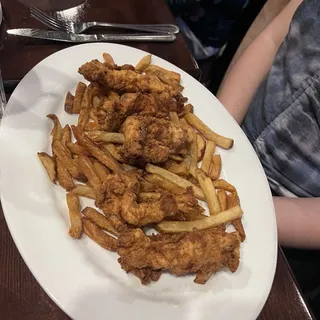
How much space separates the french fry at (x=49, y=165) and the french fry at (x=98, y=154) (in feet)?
0.34

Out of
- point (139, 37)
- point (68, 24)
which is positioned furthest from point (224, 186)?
point (68, 24)

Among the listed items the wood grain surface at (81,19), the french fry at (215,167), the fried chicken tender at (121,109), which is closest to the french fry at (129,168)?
the fried chicken tender at (121,109)

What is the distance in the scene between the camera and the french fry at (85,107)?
1.23 meters

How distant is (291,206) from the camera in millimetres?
1414

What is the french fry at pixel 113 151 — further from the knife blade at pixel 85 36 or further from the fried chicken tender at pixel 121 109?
the knife blade at pixel 85 36

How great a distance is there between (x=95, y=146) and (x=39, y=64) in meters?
0.30

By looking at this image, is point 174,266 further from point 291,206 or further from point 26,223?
point 291,206

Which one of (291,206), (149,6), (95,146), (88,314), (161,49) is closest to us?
(88,314)

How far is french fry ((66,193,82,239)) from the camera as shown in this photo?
3.33 feet

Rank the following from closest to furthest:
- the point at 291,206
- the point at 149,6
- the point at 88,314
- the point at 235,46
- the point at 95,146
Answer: the point at 88,314, the point at 95,146, the point at 291,206, the point at 149,6, the point at 235,46

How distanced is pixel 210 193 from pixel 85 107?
1.35ft

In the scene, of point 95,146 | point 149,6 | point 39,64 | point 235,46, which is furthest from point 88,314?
point 235,46

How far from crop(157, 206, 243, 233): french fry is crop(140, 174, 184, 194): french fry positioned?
92mm

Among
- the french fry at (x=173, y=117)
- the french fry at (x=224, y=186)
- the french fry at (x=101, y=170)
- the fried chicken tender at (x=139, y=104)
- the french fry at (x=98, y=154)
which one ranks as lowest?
the french fry at (x=101, y=170)
